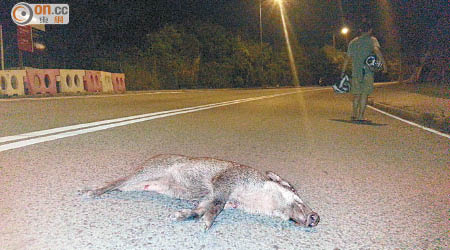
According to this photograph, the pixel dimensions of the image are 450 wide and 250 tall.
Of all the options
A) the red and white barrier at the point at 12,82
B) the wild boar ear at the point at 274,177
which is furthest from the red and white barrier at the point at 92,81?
the wild boar ear at the point at 274,177

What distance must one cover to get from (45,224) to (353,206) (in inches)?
89.3

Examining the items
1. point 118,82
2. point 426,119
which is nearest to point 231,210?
point 426,119

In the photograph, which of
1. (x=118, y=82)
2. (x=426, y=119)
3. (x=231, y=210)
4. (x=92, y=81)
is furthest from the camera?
(x=118, y=82)

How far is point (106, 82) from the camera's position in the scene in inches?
956

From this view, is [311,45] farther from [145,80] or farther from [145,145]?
[145,145]

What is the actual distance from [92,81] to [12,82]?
16.1 ft

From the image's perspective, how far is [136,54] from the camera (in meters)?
34.5

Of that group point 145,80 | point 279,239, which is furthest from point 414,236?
point 145,80

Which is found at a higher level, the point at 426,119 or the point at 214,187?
the point at 214,187

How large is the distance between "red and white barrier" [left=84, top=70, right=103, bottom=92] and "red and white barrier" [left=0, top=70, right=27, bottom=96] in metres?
4.14

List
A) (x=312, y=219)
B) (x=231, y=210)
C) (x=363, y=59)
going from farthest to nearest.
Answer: (x=363, y=59)
(x=231, y=210)
(x=312, y=219)

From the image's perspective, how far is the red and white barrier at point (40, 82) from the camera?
710 inches

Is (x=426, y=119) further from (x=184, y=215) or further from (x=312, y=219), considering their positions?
(x=184, y=215)

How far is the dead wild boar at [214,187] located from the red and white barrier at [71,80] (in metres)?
18.3
